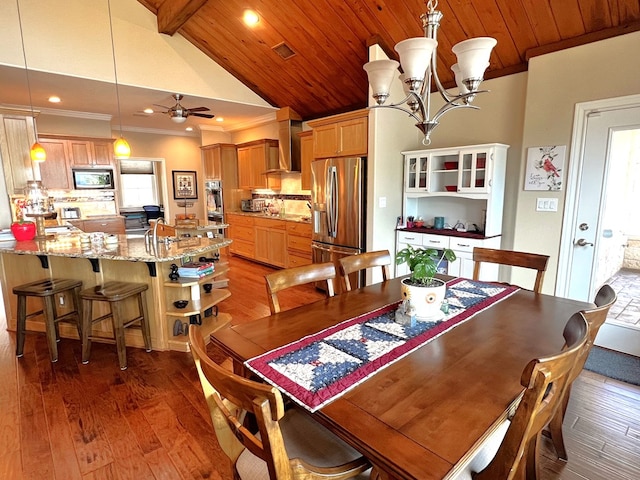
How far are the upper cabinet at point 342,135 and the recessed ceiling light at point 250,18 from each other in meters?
1.39

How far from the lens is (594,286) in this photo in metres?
3.11

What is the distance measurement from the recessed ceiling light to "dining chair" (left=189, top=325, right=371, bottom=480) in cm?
423

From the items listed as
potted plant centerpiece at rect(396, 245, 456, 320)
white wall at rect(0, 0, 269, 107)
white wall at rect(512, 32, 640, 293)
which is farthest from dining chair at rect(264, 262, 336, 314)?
white wall at rect(0, 0, 269, 107)

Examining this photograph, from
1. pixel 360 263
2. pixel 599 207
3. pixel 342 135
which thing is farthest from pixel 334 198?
pixel 599 207

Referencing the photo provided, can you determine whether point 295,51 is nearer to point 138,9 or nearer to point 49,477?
point 138,9

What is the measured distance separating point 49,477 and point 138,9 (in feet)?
16.9

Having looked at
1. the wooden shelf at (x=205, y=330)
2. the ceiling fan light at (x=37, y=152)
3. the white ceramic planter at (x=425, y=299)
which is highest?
the ceiling fan light at (x=37, y=152)

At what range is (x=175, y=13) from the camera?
4.20 meters

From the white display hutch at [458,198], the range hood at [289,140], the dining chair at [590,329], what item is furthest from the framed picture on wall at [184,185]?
the dining chair at [590,329]

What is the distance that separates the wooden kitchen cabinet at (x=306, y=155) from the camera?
5.33 m

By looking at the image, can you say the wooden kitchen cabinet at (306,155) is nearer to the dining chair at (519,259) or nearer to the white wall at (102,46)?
the white wall at (102,46)

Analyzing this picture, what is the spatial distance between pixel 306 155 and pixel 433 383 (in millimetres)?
4713

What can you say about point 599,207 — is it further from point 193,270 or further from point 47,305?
point 47,305

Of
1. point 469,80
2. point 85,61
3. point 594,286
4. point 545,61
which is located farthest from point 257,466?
point 85,61
